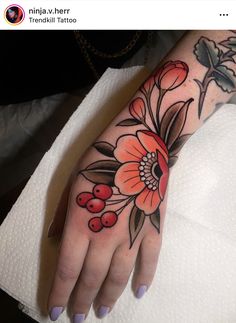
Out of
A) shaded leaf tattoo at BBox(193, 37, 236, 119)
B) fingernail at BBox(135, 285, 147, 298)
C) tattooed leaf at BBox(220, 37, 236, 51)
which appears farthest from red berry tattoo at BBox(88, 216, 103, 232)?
tattooed leaf at BBox(220, 37, 236, 51)

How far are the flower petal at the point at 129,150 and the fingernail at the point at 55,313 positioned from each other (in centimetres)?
23

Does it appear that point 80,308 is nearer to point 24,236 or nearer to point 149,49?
point 24,236

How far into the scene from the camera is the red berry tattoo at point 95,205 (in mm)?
466

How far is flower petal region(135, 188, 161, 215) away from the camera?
481mm

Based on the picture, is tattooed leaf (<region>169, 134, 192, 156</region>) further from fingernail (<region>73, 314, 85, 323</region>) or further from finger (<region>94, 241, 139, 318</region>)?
fingernail (<region>73, 314, 85, 323</region>)

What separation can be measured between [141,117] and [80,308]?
0.29 meters

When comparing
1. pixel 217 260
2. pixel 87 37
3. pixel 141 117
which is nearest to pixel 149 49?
pixel 87 37

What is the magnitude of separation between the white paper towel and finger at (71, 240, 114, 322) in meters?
0.04

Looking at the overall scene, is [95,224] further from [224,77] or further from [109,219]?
[224,77]

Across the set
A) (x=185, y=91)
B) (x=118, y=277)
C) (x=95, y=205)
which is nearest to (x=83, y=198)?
(x=95, y=205)

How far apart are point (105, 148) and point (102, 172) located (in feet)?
0.12

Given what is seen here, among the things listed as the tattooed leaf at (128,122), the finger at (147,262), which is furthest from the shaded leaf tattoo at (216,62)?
the finger at (147,262)

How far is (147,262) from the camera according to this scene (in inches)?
19.1
